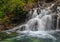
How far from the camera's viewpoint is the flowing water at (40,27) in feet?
42.7

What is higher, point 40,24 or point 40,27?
point 40,24

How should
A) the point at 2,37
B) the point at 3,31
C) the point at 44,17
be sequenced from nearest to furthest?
the point at 2,37
the point at 3,31
the point at 44,17

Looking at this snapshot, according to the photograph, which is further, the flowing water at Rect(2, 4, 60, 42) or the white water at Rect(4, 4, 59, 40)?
the white water at Rect(4, 4, 59, 40)

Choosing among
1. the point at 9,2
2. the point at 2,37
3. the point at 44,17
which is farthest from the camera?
the point at 9,2

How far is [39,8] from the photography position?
16.3m

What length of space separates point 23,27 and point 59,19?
2537mm

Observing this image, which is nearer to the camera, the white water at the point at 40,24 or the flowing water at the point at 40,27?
the flowing water at the point at 40,27

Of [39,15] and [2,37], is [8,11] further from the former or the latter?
[2,37]

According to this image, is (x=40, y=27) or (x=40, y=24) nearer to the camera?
(x=40, y=27)

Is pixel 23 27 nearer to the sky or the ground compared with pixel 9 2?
nearer to the ground

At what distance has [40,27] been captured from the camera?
15.2 meters

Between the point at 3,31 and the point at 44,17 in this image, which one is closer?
the point at 3,31

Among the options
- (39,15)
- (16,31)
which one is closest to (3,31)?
(16,31)

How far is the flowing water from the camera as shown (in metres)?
13.0
